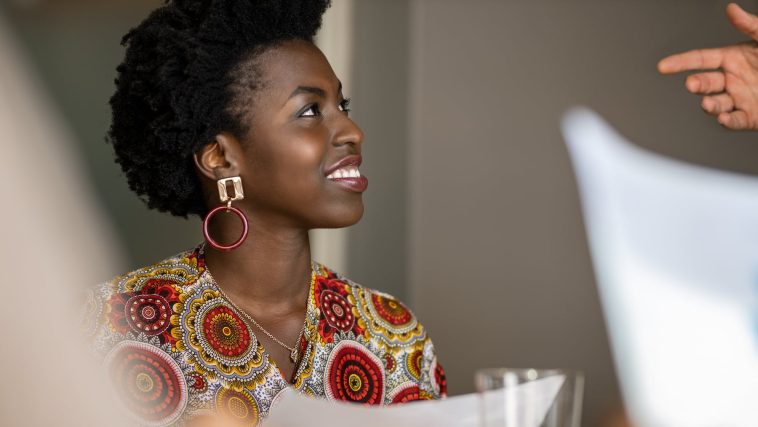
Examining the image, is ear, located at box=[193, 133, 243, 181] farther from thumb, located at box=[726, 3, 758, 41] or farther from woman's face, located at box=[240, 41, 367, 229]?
thumb, located at box=[726, 3, 758, 41]

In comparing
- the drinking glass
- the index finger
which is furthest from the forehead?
the drinking glass

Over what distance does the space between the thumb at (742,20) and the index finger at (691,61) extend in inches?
2.3

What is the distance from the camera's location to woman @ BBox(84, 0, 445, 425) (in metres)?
1.67

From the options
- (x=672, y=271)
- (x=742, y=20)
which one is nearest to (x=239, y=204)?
(x=742, y=20)

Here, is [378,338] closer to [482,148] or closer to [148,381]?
[148,381]

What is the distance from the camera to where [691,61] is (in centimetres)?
155

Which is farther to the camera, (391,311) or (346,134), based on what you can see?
(391,311)

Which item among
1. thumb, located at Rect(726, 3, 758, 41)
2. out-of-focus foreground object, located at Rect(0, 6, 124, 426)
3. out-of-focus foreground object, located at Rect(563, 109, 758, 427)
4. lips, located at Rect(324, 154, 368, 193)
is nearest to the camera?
out-of-focus foreground object, located at Rect(0, 6, 124, 426)

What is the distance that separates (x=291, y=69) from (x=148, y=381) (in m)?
0.64

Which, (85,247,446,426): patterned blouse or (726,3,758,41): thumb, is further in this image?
(85,247,446,426): patterned blouse

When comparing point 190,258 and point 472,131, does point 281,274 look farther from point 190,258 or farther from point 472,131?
point 472,131

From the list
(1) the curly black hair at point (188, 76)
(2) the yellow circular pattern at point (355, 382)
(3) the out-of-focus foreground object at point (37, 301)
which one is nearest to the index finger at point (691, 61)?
(1) the curly black hair at point (188, 76)

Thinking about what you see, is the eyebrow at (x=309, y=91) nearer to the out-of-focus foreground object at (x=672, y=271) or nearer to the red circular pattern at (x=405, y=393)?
the red circular pattern at (x=405, y=393)

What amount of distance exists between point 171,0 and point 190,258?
1.69 ft
